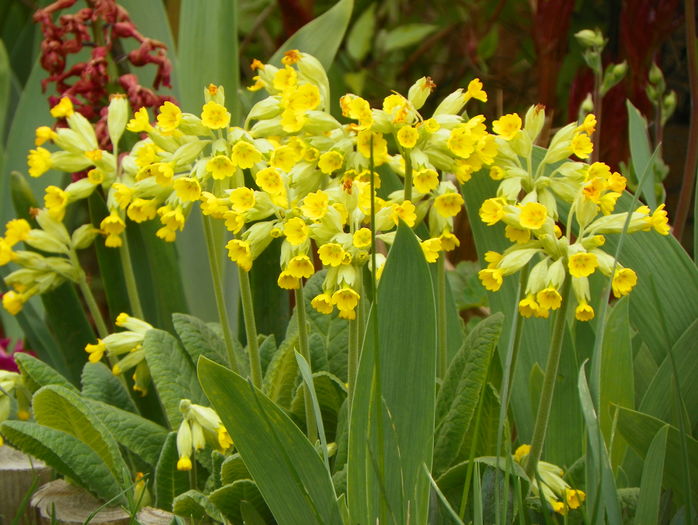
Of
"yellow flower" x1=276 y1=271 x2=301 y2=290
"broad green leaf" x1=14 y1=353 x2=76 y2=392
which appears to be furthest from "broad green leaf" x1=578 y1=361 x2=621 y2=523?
"broad green leaf" x1=14 y1=353 x2=76 y2=392

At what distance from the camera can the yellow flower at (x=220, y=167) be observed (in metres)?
0.96

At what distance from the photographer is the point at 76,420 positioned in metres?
1.16

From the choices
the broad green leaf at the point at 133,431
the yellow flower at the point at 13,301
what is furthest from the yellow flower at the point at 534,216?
the yellow flower at the point at 13,301

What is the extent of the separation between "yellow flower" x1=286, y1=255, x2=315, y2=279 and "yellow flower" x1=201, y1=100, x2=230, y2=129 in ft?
0.55

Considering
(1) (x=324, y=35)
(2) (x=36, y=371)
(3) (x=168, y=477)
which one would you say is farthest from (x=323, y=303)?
(1) (x=324, y=35)

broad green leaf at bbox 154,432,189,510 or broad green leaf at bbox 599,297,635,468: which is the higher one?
broad green leaf at bbox 599,297,635,468

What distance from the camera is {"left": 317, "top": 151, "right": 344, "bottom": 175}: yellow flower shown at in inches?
36.9

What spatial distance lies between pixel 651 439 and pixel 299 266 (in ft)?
1.34

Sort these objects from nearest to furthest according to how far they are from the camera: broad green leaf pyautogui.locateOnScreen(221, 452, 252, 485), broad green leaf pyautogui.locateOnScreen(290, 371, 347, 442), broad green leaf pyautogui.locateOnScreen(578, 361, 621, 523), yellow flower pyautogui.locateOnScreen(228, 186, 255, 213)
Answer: broad green leaf pyautogui.locateOnScreen(578, 361, 621, 523)
yellow flower pyautogui.locateOnScreen(228, 186, 255, 213)
broad green leaf pyautogui.locateOnScreen(221, 452, 252, 485)
broad green leaf pyautogui.locateOnScreen(290, 371, 347, 442)

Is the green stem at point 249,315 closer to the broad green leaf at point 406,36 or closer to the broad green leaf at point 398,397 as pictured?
the broad green leaf at point 398,397

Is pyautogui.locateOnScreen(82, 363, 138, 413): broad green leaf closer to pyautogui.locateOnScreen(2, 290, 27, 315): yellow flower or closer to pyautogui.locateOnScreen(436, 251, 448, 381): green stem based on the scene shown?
pyautogui.locateOnScreen(2, 290, 27, 315): yellow flower

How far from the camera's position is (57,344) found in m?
1.50

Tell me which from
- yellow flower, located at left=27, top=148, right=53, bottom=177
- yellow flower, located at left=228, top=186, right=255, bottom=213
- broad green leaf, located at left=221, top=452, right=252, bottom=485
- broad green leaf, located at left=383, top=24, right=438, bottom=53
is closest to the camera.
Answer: yellow flower, located at left=228, top=186, right=255, bottom=213

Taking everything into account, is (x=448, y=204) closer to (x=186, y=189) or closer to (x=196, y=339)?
(x=186, y=189)
